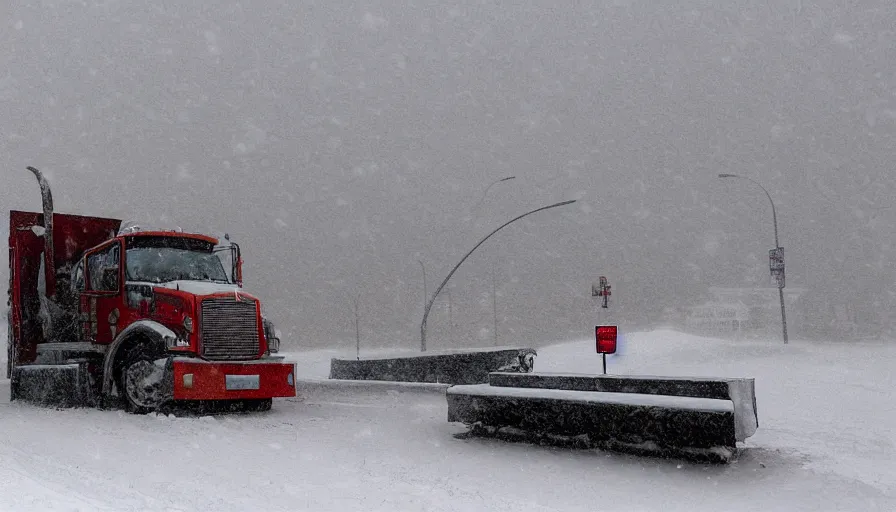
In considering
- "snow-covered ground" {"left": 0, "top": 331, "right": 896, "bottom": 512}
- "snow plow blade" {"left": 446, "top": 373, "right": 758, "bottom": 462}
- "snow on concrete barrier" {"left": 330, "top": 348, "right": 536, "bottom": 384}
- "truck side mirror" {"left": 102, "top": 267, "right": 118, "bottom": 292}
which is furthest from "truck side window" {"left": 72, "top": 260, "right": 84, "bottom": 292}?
"snow on concrete barrier" {"left": 330, "top": 348, "right": 536, "bottom": 384}

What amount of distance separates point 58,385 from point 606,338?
8505 millimetres

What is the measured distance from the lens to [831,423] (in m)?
11.6

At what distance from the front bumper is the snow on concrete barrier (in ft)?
17.7

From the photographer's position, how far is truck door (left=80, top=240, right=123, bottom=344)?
12.0 meters

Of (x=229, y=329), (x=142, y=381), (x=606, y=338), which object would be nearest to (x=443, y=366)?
(x=606, y=338)

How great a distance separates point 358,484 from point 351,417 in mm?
4829

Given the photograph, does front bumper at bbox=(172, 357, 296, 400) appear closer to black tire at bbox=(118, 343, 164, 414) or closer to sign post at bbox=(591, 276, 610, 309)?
black tire at bbox=(118, 343, 164, 414)

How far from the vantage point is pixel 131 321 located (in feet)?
38.8

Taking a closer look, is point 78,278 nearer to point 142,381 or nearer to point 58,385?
point 58,385

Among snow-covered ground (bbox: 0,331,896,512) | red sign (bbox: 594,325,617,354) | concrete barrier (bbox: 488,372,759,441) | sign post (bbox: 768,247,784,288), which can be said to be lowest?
snow-covered ground (bbox: 0,331,896,512)

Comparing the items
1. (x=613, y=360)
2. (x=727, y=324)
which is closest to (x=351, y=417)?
(x=613, y=360)

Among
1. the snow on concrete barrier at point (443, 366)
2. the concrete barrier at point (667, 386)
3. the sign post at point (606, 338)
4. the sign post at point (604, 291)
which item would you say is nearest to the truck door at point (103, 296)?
the concrete barrier at point (667, 386)

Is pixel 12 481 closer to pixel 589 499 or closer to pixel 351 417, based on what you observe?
pixel 589 499

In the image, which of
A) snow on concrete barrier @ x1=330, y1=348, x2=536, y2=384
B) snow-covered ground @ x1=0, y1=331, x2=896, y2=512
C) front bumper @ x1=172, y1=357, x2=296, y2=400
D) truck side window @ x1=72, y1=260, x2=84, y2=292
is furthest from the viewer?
snow on concrete barrier @ x1=330, y1=348, x2=536, y2=384
